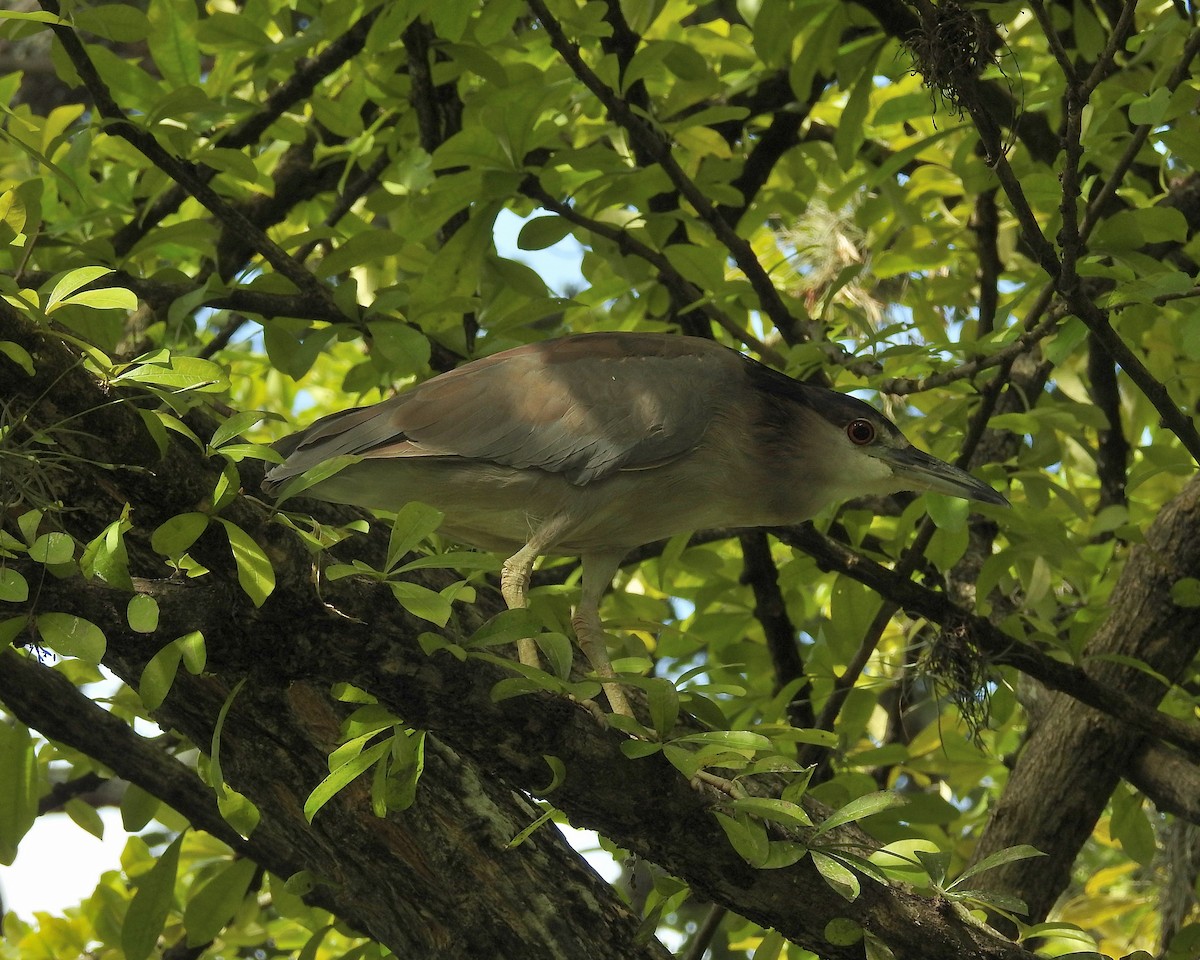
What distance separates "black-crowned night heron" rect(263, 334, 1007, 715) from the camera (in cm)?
360

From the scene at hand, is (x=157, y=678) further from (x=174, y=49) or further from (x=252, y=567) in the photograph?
(x=174, y=49)

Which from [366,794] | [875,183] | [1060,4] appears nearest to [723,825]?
[366,794]

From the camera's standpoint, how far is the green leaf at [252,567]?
230 centimetres

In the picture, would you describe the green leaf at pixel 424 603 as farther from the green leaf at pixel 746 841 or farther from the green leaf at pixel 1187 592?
the green leaf at pixel 1187 592

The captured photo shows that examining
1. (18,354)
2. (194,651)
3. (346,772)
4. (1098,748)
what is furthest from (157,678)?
(1098,748)

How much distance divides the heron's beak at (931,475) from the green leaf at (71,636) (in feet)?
8.17

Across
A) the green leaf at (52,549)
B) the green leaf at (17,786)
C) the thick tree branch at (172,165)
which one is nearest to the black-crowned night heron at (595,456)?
the thick tree branch at (172,165)

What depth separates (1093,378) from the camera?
17.0 feet

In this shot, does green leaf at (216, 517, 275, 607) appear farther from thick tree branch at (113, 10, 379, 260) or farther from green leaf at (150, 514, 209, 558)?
thick tree branch at (113, 10, 379, 260)

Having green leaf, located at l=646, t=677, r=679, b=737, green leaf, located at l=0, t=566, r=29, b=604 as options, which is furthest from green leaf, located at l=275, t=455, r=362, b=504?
green leaf, located at l=646, t=677, r=679, b=737

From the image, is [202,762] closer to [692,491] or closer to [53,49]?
[692,491]

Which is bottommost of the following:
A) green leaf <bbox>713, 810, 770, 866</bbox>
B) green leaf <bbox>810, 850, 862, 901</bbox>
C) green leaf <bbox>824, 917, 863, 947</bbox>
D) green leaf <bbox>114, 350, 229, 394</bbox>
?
A: green leaf <bbox>824, 917, 863, 947</bbox>

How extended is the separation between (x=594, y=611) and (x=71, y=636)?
1.80m

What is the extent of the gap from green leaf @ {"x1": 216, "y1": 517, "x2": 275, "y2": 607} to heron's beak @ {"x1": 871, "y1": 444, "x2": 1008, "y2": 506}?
224cm
